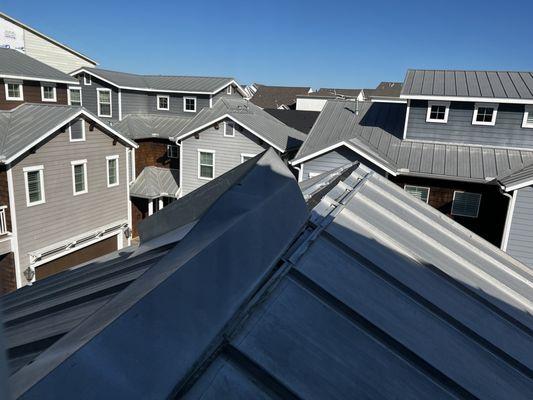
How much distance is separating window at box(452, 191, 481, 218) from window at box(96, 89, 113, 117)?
20.6 meters

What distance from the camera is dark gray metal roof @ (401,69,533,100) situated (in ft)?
47.6

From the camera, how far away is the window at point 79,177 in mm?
15273

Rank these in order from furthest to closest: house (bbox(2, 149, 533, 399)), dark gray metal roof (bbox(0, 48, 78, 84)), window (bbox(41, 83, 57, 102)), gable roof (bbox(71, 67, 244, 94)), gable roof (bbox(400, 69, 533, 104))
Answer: gable roof (bbox(71, 67, 244, 94))
window (bbox(41, 83, 57, 102))
dark gray metal roof (bbox(0, 48, 78, 84))
gable roof (bbox(400, 69, 533, 104))
house (bbox(2, 149, 533, 399))

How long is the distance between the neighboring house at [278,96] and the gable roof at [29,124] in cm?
3489

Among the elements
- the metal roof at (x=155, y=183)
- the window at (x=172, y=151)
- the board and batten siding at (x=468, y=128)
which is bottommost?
the metal roof at (x=155, y=183)

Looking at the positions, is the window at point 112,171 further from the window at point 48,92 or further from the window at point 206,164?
the window at point 48,92

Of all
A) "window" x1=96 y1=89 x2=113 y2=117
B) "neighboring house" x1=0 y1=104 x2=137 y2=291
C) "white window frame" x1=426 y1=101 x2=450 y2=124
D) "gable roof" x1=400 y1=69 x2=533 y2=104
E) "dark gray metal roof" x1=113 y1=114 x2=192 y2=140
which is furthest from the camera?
"window" x1=96 y1=89 x2=113 y2=117

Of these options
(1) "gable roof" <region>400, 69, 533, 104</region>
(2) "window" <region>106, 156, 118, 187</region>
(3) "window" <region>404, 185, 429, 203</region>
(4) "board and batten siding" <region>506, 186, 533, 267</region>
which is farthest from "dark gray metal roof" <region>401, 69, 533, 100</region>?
(2) "window" <region>106, 156, 118, 187</region>

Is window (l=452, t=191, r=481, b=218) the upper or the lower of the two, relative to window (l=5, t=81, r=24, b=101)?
lower

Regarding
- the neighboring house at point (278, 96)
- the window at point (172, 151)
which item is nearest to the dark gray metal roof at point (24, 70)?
the window at point (172, 151)

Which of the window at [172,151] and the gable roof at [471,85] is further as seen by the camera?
the window at [172,151]

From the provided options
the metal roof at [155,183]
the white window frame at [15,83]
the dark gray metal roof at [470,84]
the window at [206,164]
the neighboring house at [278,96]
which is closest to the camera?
the dark gray metal roof at [470,84]

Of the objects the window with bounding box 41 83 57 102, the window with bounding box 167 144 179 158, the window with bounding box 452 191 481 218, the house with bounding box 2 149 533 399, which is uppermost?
the window with bounding box 41 83 57 102

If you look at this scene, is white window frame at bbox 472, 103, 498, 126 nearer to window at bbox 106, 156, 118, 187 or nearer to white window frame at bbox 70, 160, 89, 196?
window at bbox 106, 156, 118, 187
